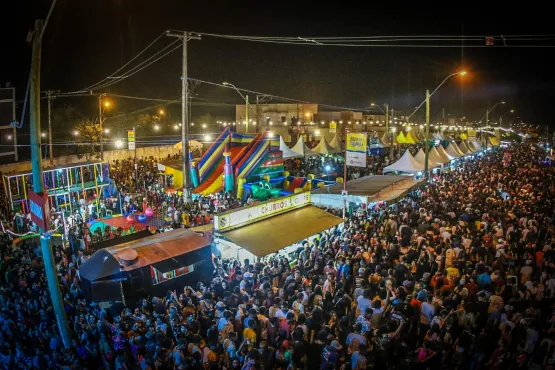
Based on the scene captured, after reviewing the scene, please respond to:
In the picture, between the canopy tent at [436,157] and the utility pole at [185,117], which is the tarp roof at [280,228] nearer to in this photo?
the utility pole at [185,117]

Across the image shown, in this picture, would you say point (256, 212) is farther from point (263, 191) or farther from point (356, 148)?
point (263, 191)

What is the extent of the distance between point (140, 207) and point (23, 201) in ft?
14.9

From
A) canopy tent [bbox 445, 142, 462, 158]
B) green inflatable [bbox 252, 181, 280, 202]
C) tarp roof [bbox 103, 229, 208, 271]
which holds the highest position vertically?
canopy tent [bbox 445, 142, 462, 158]

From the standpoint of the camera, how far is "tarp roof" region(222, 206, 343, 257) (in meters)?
10.2

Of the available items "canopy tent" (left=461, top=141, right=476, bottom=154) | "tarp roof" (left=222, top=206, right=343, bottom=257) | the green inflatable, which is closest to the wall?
the green inflatable

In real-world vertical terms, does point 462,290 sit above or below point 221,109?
below

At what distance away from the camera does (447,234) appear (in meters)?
11.3

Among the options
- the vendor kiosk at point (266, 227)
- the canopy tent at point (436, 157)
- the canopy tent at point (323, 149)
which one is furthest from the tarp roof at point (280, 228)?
the canopy tent at point (323, 149)

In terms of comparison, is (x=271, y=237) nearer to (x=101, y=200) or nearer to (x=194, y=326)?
(x=194, y=326)

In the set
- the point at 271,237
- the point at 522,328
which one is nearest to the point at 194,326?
the point at 271,237

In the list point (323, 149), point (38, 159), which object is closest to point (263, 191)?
point (38, 159)

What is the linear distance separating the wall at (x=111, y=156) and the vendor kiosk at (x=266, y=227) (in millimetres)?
14920

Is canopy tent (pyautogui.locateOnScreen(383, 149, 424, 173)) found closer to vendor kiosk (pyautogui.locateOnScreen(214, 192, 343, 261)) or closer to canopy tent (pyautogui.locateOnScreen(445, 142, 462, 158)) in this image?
canopy tent (pyautogui.locateOnScreen(445, 142, 462, 158))

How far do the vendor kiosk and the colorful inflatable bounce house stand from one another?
4871mm
